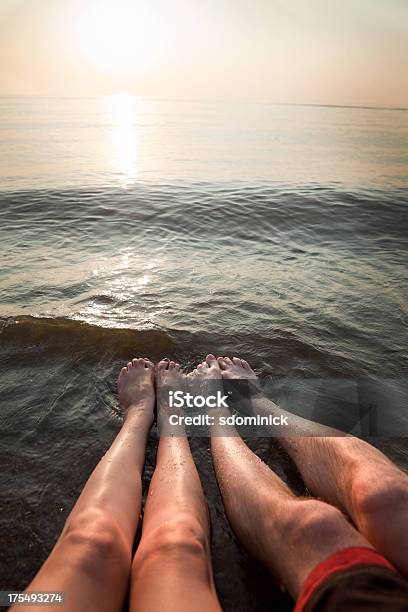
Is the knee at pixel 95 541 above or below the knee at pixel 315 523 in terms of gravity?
below

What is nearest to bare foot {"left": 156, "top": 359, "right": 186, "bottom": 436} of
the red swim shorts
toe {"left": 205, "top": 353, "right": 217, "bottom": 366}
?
toe {"left": 205, "top": 353, "right": 217, "bottom": 366}

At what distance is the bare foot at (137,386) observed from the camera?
9.77 ft

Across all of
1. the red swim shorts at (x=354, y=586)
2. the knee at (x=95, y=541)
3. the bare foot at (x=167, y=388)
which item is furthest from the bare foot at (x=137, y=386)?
the red swim shorts at (x=354, y=586)

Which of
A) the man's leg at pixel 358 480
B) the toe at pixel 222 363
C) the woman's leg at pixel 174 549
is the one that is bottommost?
the woman's leg at pixel 174 549

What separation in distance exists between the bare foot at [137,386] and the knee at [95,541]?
1.18 m

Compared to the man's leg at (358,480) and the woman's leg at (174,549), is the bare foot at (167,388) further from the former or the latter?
the man's leg at (358,480)

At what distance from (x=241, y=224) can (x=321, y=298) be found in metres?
3.64

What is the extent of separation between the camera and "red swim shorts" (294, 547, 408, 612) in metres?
1.07

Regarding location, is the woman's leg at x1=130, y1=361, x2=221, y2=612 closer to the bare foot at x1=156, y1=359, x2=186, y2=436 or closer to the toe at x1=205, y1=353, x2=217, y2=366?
the bare foot at x1=156, y1=359, x2=186, y2=436

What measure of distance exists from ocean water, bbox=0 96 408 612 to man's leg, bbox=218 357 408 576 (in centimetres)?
21

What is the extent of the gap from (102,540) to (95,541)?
0.09 ft

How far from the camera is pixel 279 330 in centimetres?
405

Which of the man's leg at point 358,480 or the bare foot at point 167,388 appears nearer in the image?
the man's leg at point 358,480

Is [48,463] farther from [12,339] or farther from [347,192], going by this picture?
[347,192]
